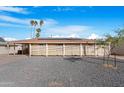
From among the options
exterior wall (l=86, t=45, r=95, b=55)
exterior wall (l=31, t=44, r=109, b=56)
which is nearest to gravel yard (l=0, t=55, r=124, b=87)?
exterior wall (l=31, t=44, r=109, b=56)

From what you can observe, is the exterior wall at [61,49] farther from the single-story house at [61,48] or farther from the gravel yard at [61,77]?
the gravel yard at [61,77]

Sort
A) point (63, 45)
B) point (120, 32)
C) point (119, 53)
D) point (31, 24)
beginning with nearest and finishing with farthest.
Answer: point (120, 32) < point (63, 45) < point (119, 53) < point (31, 24)

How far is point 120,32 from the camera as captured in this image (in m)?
20.0

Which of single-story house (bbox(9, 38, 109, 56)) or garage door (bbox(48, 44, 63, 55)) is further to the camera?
garage door (bbox(48, 44, 63, 55))

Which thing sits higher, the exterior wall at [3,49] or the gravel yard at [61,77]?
the exterior wall at [3,49]

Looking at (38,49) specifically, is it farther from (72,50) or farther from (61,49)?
(72,50)

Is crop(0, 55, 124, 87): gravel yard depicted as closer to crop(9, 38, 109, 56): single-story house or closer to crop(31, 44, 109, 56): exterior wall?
crop(9, 38, 109, 56): single-story house

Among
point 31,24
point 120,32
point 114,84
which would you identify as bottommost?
point 114,84

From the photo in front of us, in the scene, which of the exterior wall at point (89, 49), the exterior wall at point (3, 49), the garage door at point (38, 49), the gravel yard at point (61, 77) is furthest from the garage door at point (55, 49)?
the gravel yard at point (61, 77)

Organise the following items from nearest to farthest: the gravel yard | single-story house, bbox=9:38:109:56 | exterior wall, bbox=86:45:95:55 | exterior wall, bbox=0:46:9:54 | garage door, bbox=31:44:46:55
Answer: the gravel yard < single-story house, bbox=9:38:109:56 < garage door, bbox=31:44:46:55 < exterior wall, bbox=86:45:95:55 < exterior wall, bbox=0:46:9:54

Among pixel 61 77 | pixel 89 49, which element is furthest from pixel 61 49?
pixel 61 77
